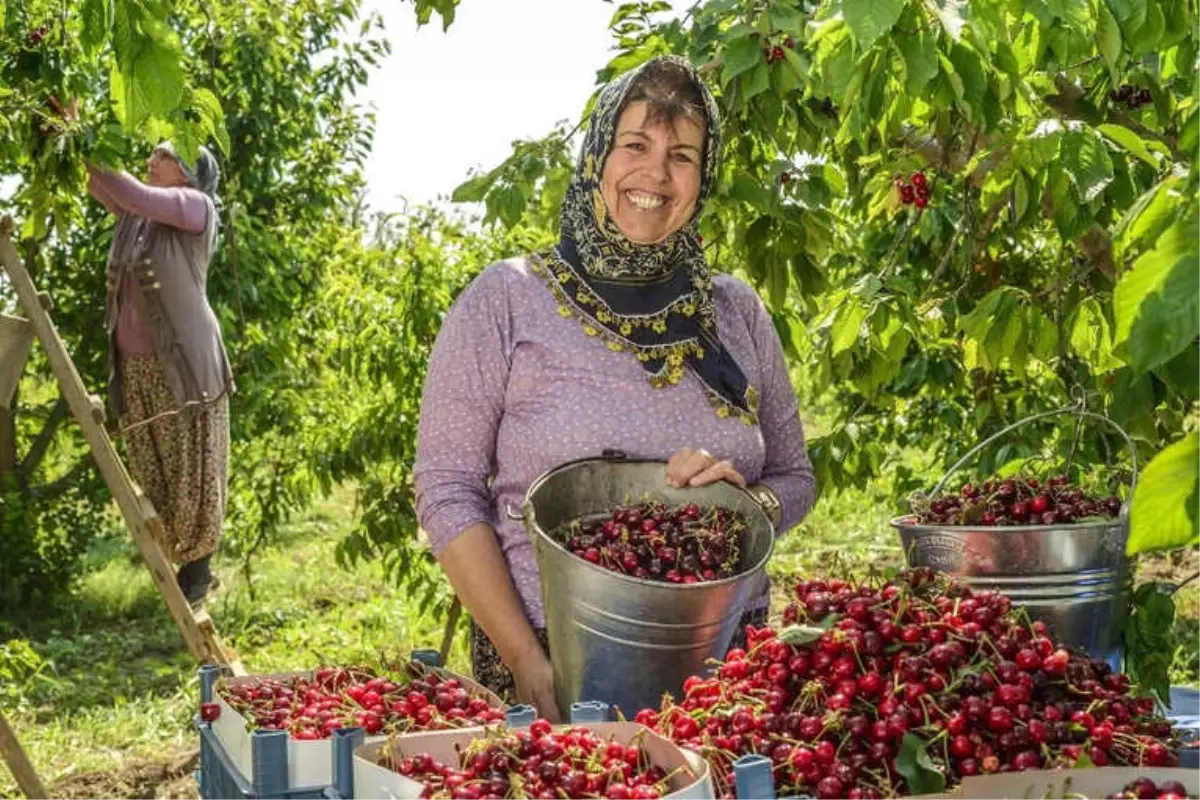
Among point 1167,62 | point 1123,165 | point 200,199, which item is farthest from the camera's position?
point 200,199

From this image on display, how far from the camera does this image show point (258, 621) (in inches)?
283

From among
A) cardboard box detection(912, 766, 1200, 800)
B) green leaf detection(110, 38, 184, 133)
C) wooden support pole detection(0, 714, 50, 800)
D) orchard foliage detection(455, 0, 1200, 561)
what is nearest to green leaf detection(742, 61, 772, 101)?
orchard foliage detection(455, 0, 1200, 561)

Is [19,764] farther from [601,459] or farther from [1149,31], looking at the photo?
[1149,31]

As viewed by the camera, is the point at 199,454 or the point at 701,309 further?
the point at 199,454

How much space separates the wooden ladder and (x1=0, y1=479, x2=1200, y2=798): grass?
442 millimetres

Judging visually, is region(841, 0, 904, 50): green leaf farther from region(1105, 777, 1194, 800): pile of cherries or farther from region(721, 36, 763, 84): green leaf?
region(721, 36, 763, 84): green leaf

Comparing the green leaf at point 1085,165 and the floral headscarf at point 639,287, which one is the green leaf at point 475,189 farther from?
the green leaf at point 1085,165

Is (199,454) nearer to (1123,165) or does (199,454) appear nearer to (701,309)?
(701,309)

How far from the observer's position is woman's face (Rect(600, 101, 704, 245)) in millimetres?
2586

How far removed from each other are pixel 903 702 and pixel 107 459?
12.1 ft

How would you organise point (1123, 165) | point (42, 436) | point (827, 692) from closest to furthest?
point (827, 692), point (1123, 165), point (42, 436)

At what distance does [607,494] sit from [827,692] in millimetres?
741

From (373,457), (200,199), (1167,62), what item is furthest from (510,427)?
(200,199)

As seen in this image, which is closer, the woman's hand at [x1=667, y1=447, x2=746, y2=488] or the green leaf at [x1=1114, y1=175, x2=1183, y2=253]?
the green leaf at [x1=1114, y1=175, x2=1183, y2=253]
